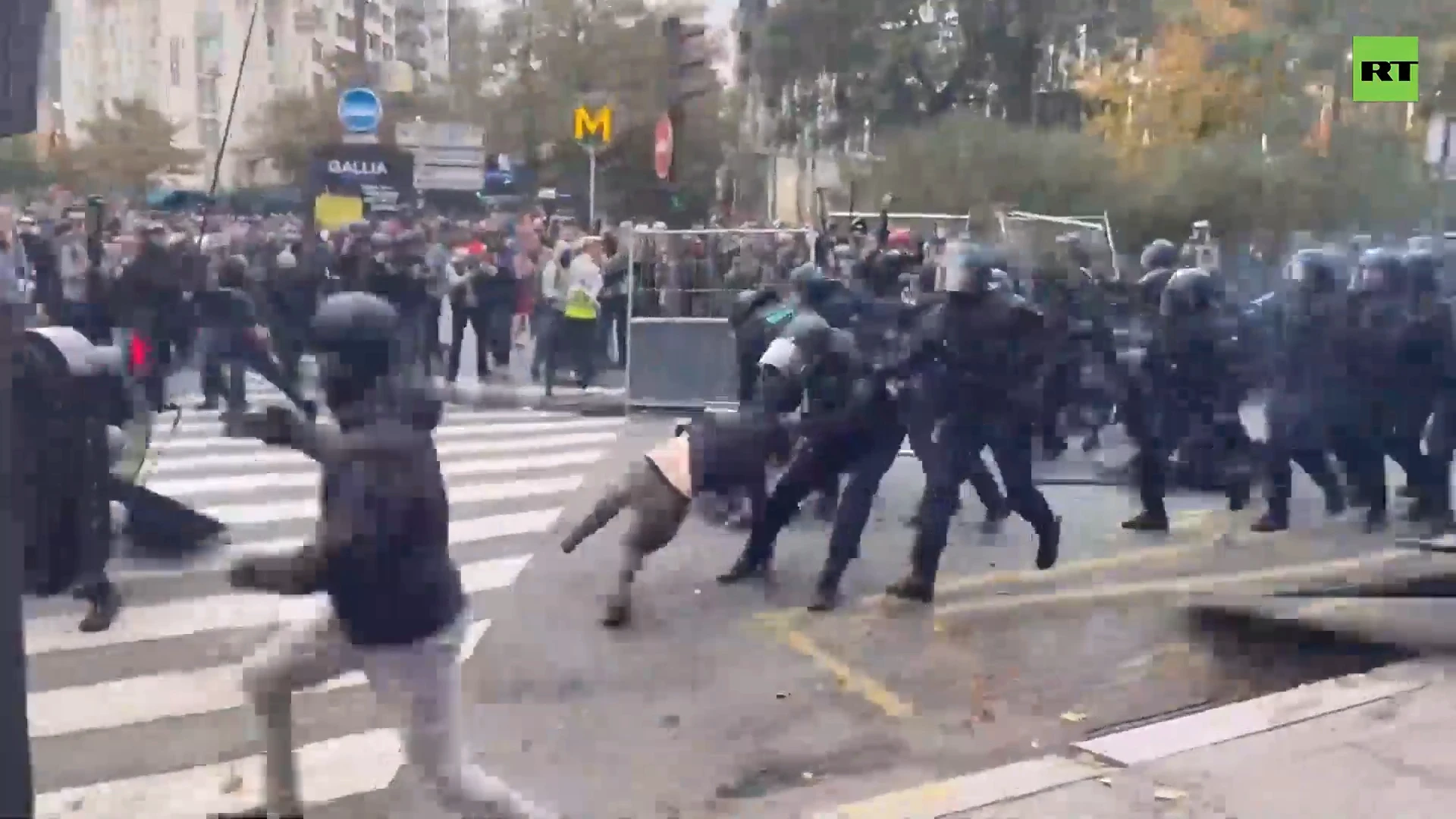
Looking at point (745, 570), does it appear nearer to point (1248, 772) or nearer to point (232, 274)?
point (1248, 772)

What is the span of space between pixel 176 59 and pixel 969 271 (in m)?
3.86

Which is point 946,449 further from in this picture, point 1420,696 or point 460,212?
point 460,212

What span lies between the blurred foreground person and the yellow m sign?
12.1 m

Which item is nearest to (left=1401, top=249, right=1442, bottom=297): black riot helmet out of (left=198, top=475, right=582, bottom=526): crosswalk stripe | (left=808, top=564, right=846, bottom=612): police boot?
(left=808, top=564, right=846, bottom=612): police boot

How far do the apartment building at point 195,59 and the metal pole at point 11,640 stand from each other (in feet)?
10.2

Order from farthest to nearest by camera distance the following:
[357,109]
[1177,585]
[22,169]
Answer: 1. [357,109]
2. [22,169]
3. [1177,585]

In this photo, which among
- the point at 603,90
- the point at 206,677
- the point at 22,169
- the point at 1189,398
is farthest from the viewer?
the point at 603,90

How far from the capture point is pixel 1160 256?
1067 centimetres

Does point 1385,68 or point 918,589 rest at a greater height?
point 1385,68

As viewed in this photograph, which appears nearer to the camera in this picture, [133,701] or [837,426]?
[133,701]

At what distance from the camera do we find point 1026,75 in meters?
17.9

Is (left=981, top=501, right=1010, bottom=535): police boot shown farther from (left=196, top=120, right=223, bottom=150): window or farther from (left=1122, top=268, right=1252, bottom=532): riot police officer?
(left=196, top=120, right=223, bottom=150): window

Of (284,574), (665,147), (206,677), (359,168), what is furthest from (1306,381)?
(359,168)

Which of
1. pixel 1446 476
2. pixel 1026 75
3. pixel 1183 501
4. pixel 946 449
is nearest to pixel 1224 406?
pixel 1183 501
